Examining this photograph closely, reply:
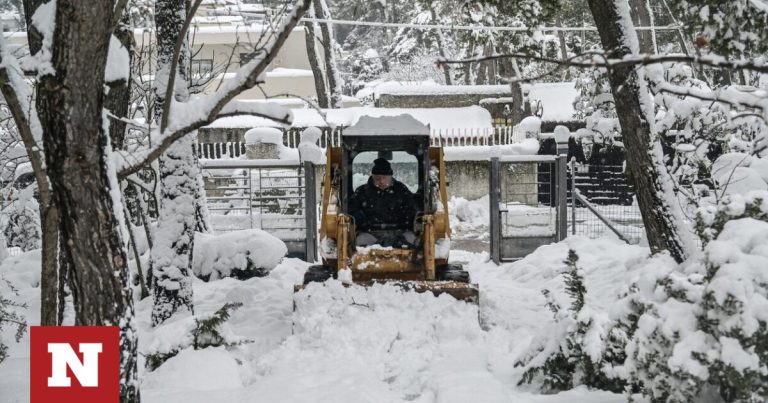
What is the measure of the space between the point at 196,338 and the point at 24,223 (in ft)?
24.2

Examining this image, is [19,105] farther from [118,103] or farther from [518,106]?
[518,106]

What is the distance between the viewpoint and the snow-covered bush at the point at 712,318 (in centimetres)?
358

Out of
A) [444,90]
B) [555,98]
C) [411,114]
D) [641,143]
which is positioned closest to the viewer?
[641,143]

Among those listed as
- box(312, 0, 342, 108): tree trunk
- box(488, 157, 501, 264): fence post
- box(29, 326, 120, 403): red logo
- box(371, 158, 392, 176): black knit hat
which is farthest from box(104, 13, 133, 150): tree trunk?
box(312, 0, 342, 108): tree trunk

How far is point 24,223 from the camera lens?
40.4 feet

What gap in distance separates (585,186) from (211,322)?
393 inches

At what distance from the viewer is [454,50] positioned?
1449 inches

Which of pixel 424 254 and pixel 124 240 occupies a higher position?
pixel 124 240

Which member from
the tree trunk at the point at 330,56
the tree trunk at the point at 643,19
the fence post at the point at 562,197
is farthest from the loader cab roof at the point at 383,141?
the tree trunk at the point at 330,56

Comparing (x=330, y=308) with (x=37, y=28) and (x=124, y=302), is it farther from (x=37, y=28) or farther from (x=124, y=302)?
(x=37, y=28)

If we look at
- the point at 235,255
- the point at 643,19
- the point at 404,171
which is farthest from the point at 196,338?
the point at 643,19

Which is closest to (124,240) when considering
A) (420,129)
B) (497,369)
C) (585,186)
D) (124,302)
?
(124,302)

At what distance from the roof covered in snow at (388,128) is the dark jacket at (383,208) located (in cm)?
76

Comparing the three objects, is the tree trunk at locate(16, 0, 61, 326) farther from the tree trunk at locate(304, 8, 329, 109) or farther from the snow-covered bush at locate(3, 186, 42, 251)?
the tree trunk at locate(304, 8, 329, 109)
